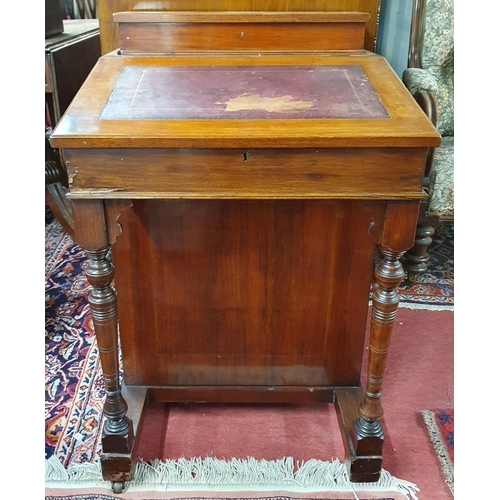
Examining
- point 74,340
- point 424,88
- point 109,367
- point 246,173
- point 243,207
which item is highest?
point 246,173

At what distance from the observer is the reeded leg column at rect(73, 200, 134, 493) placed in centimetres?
117

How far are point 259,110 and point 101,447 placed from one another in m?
0.97

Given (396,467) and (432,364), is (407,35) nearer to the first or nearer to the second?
(432,364)

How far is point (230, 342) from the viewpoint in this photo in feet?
5.51

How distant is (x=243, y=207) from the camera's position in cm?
149

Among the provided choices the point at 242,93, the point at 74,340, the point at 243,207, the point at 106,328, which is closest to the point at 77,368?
the point at 74,340

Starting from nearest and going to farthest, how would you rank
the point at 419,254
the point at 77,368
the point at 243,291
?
the point at 243,291
the point at 77,368
the point at 419,254

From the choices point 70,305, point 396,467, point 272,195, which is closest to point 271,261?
point 272,195

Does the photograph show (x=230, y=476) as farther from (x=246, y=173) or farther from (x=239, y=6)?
(x=239, y=6)

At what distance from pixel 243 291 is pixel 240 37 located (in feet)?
2.10

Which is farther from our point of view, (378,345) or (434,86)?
(434,86)

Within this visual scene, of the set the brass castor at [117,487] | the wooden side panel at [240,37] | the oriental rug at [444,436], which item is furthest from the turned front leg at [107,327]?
the oriental rug at [444,436]

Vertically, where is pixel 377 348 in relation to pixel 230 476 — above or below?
above

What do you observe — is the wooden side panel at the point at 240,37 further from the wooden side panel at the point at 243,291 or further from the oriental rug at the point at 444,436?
the oriental rug at the point at 444,436
